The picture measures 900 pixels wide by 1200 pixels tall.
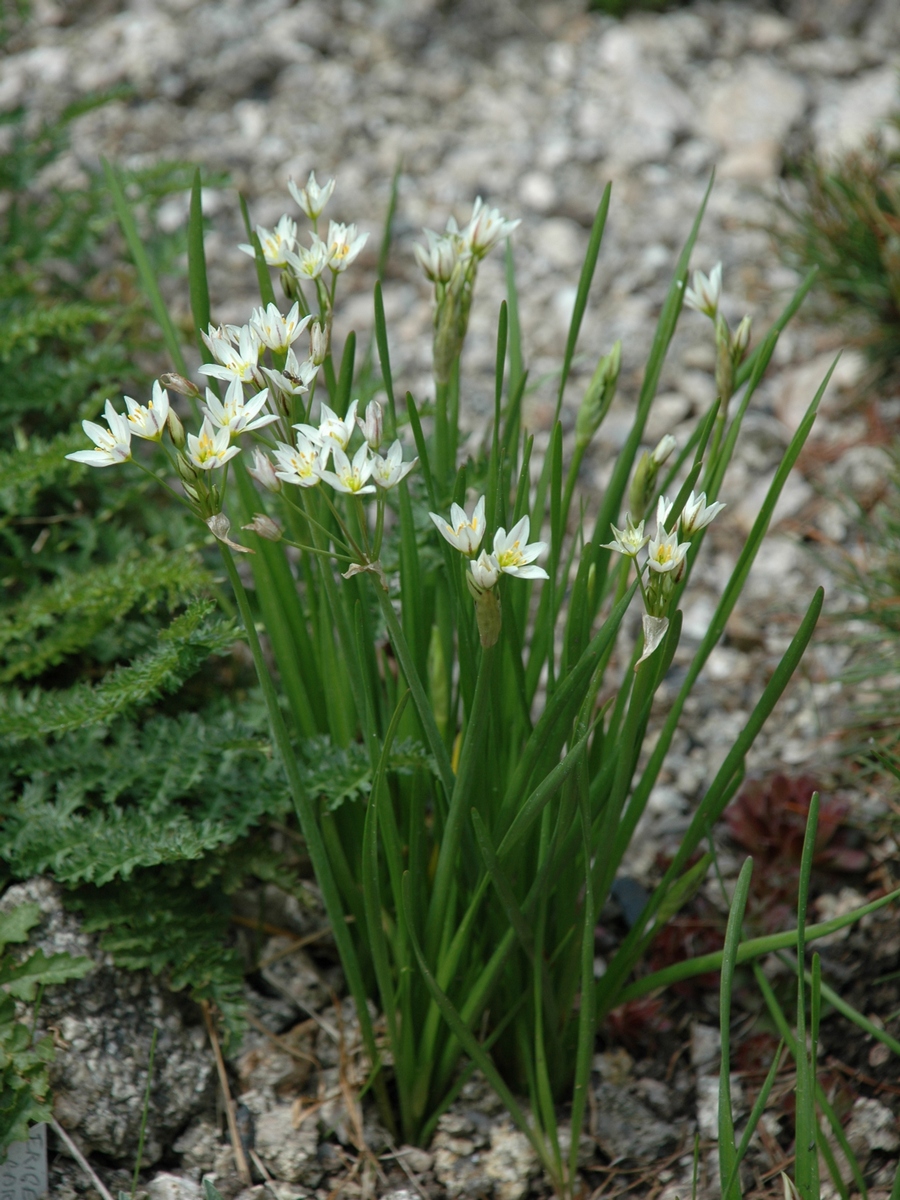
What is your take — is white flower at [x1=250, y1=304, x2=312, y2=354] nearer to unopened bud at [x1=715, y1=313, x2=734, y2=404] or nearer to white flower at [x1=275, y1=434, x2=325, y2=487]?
white flower at [x1=275, y1=434, x2=325, y2=487]

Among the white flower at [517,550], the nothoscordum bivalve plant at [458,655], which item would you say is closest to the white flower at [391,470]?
the nothoscordum bivalve plant at [458,655]

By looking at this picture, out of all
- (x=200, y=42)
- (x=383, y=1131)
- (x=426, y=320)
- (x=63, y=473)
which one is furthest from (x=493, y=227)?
(x=200, y=42)

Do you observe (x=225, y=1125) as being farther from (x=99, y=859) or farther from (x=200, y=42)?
(x=200, y=42)

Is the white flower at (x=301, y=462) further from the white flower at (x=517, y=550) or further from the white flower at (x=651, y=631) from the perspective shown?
the white flower at (x=651, y=631)

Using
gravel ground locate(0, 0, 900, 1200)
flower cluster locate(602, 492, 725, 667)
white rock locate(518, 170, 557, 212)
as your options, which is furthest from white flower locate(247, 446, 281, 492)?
white rock locate(518, 170, 557, 212)

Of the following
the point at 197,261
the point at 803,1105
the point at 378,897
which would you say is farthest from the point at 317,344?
the point at 803,1105

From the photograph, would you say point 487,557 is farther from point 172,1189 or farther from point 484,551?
point 172,1189
